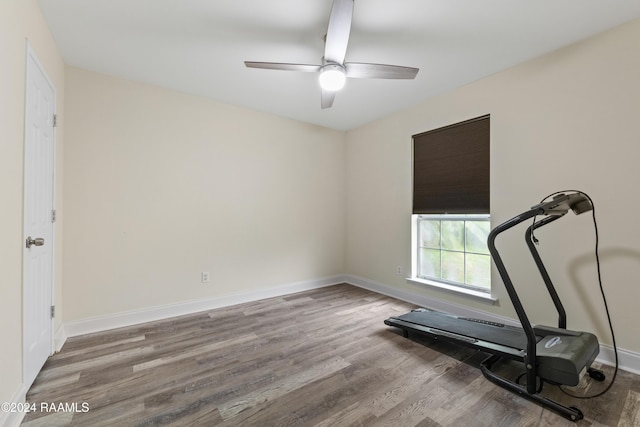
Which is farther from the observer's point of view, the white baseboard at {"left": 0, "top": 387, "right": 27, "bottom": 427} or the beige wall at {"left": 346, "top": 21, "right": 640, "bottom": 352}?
the beige wall at {"left": 346, "top": 21, "right": 640, "bottom": 352}

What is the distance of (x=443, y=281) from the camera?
3402mm

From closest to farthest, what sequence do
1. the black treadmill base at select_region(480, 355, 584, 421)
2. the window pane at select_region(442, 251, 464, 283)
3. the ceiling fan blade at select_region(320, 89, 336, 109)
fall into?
the black treadmill base at select_region(480, 355, 584, 421), the ceiling fan blade at select_region(320, 89, 336, 109), the window pane at select_region(442, 251, 464, 283)

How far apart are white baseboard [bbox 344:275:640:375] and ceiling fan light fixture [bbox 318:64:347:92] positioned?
2739mm

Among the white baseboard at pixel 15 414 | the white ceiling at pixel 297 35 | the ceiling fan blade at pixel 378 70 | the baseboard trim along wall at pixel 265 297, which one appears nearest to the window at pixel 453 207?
the baseboard trim along wall at pixel 265 297

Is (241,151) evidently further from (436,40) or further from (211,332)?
(436,40)

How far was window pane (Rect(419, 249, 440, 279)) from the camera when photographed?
349 cm

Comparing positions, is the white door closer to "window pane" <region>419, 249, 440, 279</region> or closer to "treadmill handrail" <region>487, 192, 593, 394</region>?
"treadmill handrail" <region>487, 192, 593, 394</region>

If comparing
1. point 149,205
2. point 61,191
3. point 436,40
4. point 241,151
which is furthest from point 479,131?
point 61,191

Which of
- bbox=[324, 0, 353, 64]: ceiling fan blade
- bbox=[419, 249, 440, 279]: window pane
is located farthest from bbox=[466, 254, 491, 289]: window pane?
bbox=[324, 0, 353, 64]: ceiling fan blade

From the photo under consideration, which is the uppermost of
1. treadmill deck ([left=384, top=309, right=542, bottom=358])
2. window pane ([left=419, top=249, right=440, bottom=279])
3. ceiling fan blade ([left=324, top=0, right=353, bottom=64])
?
ceiling fan blade ([left=324, top=0, right=353, bottom=64])

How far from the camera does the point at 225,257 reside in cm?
355

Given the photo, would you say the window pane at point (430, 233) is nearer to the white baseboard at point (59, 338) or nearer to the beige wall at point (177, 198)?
the beige wall at point (177, 198)

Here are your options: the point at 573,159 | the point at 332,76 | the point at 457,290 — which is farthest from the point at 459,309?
the point at 332,76

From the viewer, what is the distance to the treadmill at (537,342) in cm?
167
